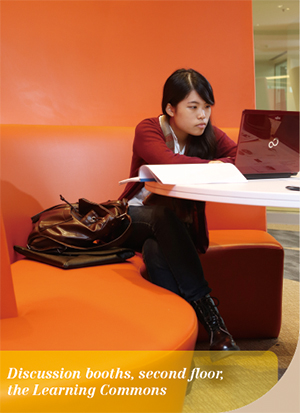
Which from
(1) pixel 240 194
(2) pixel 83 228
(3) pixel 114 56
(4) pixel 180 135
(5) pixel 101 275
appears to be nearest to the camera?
Result: (1) pixel 240 194

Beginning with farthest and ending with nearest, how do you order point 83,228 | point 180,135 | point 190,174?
point 180,135 → point 83,228 → point 190,174

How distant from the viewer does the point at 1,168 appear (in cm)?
174

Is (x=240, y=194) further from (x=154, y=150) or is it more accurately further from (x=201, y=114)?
(x=201, y=114)

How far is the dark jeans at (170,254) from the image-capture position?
134 cm

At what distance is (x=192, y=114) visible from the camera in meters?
1.64

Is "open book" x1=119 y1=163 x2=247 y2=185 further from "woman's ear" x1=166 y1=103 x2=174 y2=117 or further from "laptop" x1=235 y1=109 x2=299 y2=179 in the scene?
"woman's ear" x1=166 y1=103 x2=174 y2=117

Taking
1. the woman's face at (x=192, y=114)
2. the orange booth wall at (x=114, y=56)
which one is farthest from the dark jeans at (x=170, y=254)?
the orange booth wall at (x=114, y=56)

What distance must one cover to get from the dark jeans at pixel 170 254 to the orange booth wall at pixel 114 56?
117 centimetres

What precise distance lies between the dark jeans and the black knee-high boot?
0.04 m

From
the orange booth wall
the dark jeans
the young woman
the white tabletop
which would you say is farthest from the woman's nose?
the orange booth wall

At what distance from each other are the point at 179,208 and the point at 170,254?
211 mm

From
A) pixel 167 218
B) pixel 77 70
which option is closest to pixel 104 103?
pixel 77 70

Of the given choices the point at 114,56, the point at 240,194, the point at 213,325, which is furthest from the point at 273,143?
the point at 114,56

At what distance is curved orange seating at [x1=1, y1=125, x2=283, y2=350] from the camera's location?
0.88 m
